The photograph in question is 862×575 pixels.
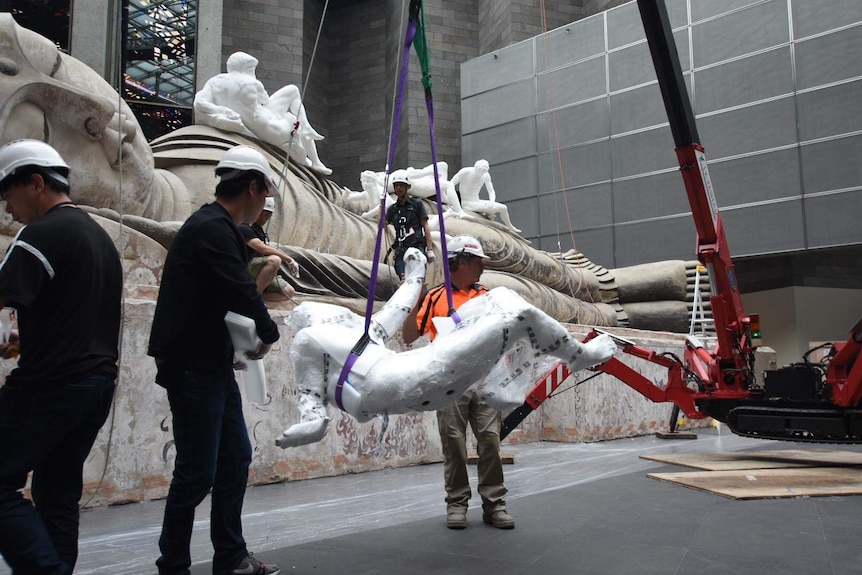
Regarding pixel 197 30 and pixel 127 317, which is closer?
pixel 127 317

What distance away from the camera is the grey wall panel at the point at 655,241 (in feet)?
55.3

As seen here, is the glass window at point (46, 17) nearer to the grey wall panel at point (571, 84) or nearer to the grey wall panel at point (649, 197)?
the grey wall panel at point (571, 84)

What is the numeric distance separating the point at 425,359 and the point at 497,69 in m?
19.1

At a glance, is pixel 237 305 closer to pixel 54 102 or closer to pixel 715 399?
pixel 54 102

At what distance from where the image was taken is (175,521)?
2.31m

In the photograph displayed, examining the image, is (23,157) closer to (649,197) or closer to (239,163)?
(239,163)

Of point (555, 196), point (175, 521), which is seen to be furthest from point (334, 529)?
point (555, 196)

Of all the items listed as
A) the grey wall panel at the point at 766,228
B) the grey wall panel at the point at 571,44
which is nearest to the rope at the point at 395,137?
the grey wall panel at the point at 766,228

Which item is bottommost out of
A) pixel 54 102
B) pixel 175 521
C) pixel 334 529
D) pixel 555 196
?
pixel 334 529

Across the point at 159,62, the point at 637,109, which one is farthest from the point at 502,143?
the point at 159,62

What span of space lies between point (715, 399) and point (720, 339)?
513 millimetres

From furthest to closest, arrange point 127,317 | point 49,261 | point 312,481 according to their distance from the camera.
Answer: point 312,481
point 127,317
point 49,261

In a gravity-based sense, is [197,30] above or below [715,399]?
above

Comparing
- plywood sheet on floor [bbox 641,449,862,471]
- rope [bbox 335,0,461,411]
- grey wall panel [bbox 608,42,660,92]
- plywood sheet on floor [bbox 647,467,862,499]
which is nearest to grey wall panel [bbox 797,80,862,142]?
grey wall panel [bbox 608,42,660,92]
